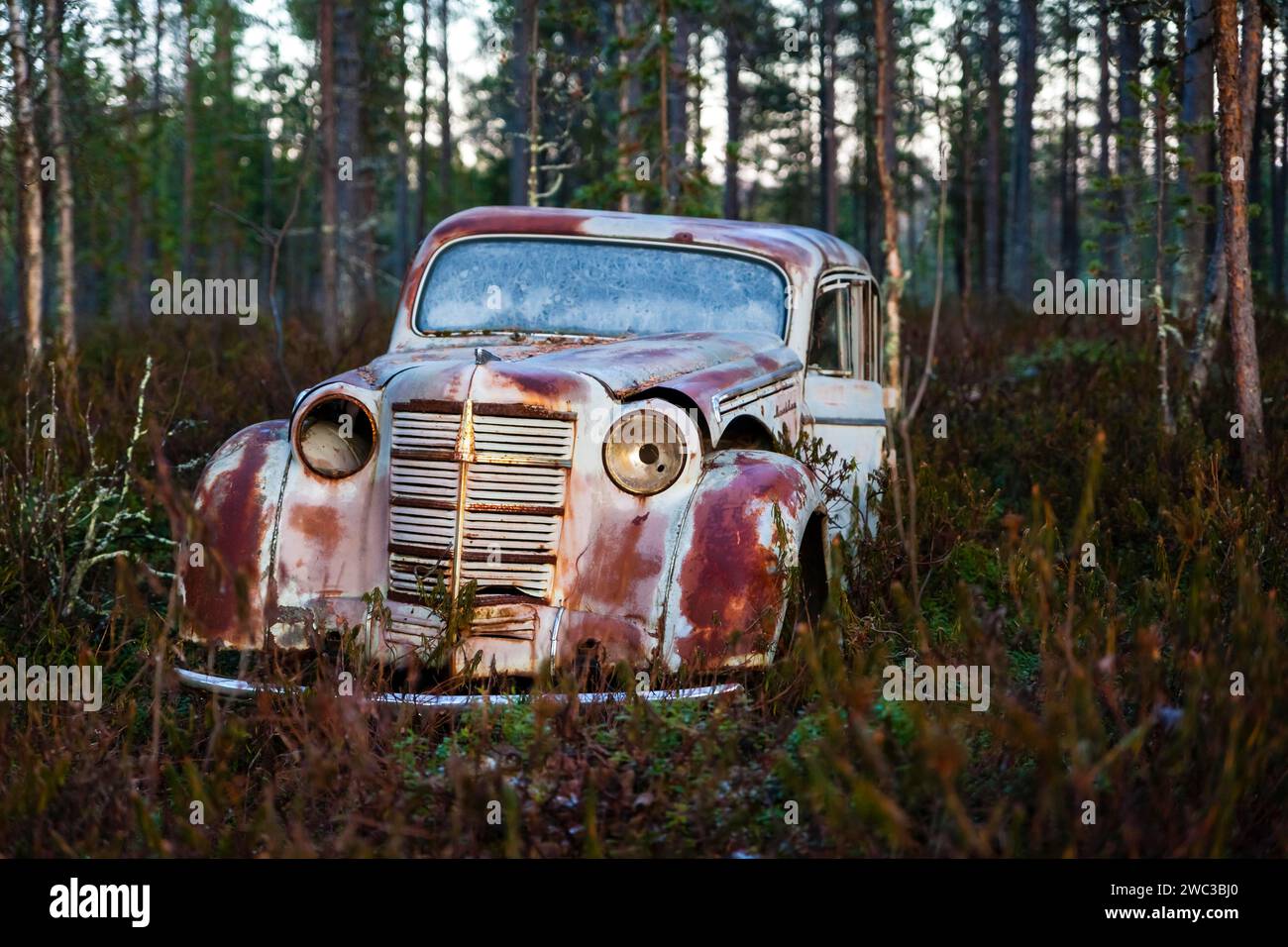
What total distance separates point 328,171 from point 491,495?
35.5ft

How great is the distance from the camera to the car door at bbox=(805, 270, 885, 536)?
5.54 m

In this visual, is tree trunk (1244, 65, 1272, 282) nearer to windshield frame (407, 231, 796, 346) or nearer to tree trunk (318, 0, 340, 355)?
windshield frame (407, 231, 796, 346)

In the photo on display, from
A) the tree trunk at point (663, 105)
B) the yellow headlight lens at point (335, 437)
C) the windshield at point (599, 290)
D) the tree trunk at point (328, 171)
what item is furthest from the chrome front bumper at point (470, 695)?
the tree trunk at point (328, 171)

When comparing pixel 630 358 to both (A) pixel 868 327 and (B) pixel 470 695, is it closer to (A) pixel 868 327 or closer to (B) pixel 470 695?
(B) pixel 470 695

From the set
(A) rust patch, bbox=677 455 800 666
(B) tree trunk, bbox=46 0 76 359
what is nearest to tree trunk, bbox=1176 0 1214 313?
(A) rust patch, bbox=677 455 800 666

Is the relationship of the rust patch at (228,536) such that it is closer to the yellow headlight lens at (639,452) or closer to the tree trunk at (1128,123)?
the yellow headlight lens at (639,452)

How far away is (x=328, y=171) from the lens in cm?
1370

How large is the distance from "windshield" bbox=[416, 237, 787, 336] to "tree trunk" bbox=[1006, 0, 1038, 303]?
16392mm

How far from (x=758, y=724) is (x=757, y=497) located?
726mm

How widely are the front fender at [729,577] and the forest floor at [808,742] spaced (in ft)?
0.56

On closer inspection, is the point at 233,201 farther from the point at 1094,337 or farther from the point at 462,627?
the point at 462,627

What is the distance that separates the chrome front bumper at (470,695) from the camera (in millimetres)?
3584
